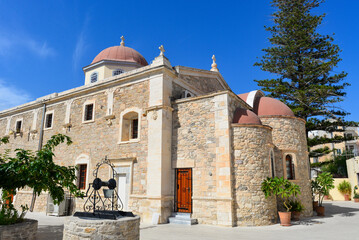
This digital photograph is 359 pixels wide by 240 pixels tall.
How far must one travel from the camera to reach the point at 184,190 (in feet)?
33.7

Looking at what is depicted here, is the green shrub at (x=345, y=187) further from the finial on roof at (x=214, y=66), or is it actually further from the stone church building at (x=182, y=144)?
the finial on roof at (x=214, y=66)

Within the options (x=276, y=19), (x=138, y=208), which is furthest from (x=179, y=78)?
(x=276, y=19)

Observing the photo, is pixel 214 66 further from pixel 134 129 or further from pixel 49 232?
pixel 49 232

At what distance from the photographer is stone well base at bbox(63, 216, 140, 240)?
17.9 feet

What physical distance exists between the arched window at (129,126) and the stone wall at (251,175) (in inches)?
183

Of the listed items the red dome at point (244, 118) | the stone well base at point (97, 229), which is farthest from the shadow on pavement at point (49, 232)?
the red dome at point (244, 118)

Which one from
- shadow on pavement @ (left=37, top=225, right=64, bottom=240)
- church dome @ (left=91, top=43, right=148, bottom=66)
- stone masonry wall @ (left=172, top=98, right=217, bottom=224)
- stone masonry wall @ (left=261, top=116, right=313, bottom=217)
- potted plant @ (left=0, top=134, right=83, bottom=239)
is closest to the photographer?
potted plant @ (left=0, top=134, right=83, bottom=239)

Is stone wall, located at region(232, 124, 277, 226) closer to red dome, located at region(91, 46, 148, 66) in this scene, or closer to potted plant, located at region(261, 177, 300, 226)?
potted plant, located at region(261, 177, 300, 226)

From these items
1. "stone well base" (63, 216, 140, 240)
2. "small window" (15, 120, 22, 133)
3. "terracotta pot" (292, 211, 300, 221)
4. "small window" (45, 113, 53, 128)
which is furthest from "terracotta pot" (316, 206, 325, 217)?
"small window" (15, 120, 22, 133)

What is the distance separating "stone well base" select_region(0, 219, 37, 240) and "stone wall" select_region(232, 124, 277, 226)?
21.2ft

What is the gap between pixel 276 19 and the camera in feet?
68.9

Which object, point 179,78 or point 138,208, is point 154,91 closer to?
point 179,78

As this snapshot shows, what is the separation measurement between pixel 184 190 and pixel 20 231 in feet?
19.1

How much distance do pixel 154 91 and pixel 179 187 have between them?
4.24m
